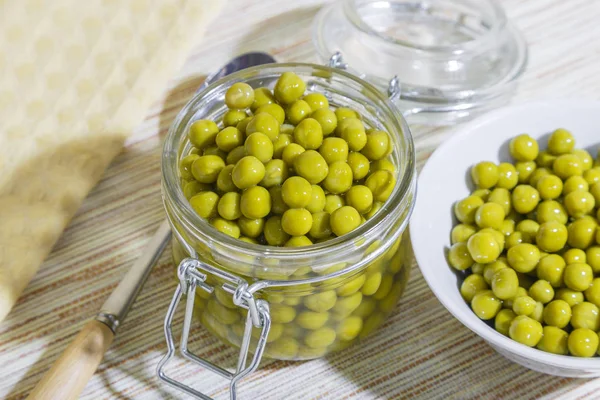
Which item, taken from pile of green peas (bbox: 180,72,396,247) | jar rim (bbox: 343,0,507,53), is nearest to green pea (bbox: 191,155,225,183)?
pile of green peas (bbox: 180,72,396,247)

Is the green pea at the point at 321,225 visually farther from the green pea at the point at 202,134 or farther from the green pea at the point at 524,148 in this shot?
the green pea at the point at 524,148

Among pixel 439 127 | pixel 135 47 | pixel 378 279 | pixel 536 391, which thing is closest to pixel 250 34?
pixel 135 47

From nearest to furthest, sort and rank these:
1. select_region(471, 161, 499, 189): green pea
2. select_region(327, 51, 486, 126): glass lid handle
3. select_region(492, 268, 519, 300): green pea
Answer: select_region(492, 268, 519, 300): green pea, select_region(471, 161, 499, 189): green pea, select_region(327, 51, 486, 126): glass lid handle

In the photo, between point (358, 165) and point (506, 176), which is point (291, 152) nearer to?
point (358, 165)

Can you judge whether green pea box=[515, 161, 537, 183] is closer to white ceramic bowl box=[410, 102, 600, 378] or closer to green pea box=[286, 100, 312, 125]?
white ceramic bowl box=[410, 102, 600, 378]

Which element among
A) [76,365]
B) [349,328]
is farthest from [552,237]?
[76,365]

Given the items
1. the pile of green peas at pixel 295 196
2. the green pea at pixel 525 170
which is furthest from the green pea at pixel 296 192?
the green pea at pixel 525 170
